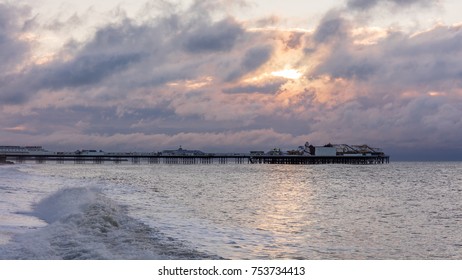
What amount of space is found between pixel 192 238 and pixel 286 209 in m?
12.1

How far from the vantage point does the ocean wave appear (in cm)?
1152

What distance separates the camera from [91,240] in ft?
44.1

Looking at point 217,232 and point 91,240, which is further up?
point 91,240

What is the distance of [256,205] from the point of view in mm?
29266

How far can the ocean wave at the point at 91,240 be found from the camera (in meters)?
11.5

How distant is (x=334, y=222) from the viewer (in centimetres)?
2236

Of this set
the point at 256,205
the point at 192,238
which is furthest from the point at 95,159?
the point at 192,238

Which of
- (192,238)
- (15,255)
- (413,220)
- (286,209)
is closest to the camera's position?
(15,255)

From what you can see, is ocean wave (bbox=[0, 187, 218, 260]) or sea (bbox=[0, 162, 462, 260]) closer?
ocean wave (bbox=[0, 187, 218, 260])

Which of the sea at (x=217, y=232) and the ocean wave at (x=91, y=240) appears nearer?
the ocean wave at (x=91, y=240)
